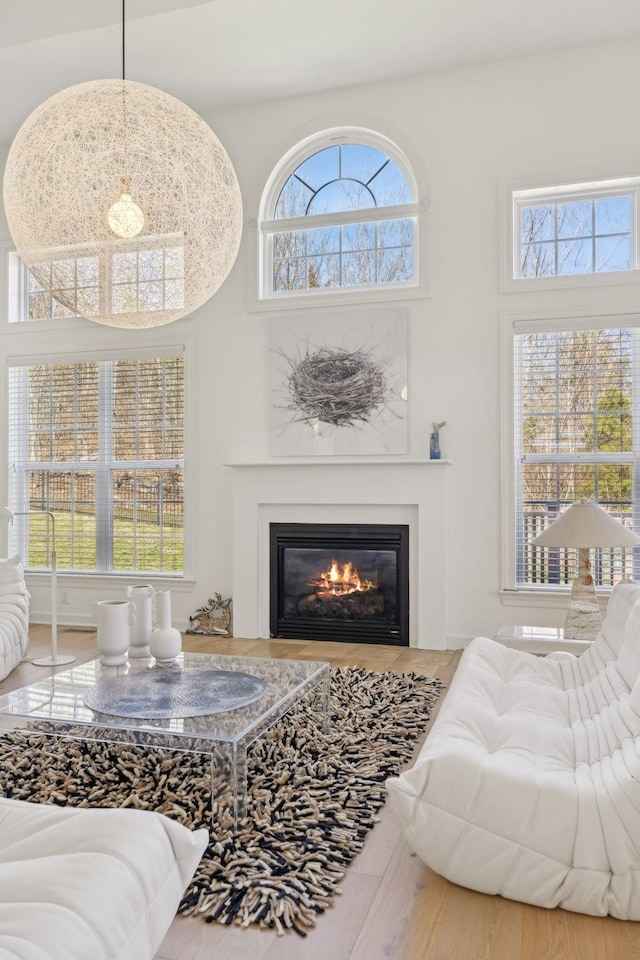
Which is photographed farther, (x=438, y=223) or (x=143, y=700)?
(x=438, y=223)

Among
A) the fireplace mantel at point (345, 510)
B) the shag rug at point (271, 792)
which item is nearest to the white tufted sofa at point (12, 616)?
the shag rug at point (271, 792)

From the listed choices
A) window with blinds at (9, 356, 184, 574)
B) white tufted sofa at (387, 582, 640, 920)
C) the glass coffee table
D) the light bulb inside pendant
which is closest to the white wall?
window with blinds at (9, 356, 184, 574)

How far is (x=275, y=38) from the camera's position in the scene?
4824 millimetres

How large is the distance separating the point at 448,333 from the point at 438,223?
78cm

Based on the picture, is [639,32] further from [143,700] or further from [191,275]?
[143,700]

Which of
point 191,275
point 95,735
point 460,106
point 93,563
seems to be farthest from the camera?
point 93,563

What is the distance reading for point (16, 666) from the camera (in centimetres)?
457

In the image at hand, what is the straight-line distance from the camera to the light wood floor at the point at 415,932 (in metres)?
1.78

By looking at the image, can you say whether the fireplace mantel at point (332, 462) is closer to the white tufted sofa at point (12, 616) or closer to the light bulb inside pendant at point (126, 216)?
the white tufted sofa at point (12, 616)

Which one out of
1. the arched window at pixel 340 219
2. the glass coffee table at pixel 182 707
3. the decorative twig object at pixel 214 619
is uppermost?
the arched window at pixel 340 219

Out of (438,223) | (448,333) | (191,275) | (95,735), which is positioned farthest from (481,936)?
(438,223)

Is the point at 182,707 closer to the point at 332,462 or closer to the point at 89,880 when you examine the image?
the point at 89,880

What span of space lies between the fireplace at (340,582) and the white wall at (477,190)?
396 mm

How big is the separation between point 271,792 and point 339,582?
113 inches
